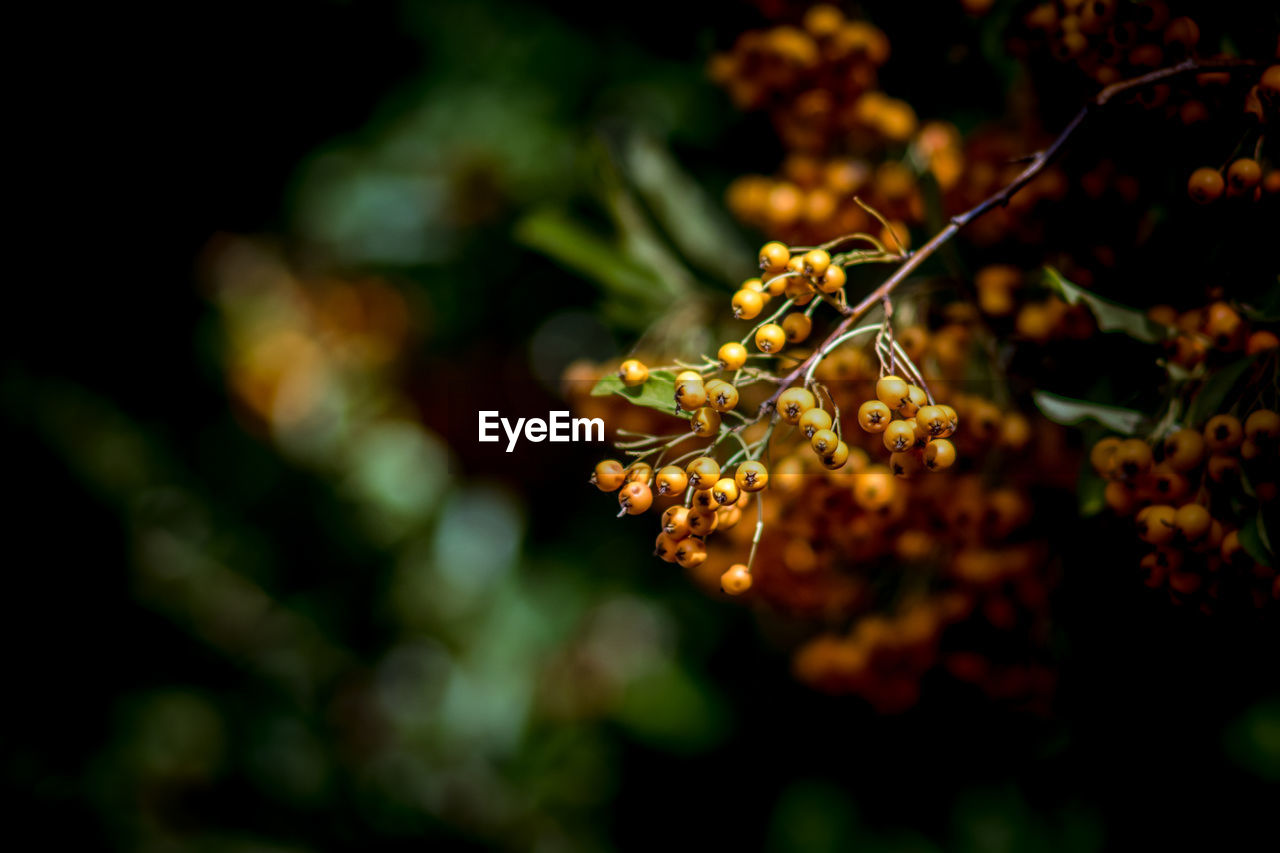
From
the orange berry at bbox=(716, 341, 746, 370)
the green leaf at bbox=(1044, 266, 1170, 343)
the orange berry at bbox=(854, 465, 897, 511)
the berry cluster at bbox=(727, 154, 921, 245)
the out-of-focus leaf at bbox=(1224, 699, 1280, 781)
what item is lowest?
the out-of-focus leaf at bbox=(1224, 699, 1280, 781)

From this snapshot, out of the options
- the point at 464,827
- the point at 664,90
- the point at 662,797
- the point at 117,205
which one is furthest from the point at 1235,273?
the point at 117,205

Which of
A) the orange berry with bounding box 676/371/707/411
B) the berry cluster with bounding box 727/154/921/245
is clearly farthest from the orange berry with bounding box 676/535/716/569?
the berry cluster with bounding box 727/154/921/245

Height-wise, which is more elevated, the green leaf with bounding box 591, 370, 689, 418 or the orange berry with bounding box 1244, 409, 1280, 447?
the green leaf with bounding box 591, 370, 689, 418

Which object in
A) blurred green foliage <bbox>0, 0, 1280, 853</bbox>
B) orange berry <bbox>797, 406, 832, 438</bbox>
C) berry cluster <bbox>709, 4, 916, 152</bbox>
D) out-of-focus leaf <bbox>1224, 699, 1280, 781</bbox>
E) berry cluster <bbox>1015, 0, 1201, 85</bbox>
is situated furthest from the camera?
blurred green foliage <bbox>0, 0, 1280, 853</bbox>

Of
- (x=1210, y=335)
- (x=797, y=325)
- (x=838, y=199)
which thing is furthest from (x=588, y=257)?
(x=1210, y=335)

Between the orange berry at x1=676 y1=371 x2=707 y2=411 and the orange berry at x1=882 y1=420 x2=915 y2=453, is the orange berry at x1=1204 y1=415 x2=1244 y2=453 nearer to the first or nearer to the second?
the orange berry at x1=882 y1=420 x2=915 y2=453
